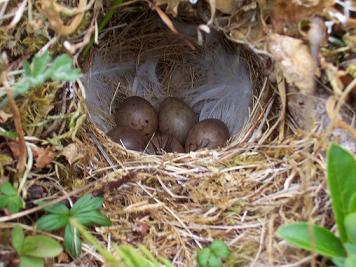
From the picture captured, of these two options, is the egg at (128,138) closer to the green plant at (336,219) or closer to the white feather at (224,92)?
the white feather at (224,92)

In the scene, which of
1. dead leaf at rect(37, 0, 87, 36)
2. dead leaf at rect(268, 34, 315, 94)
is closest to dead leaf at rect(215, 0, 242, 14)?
dead leaf at rect(268, 34, 315, 94)

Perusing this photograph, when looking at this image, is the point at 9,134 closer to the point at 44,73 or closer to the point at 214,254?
the point at 44,73

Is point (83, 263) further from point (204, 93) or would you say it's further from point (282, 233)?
point (204, 93)

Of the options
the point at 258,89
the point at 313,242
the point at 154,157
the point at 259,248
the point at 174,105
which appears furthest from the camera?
the point at 174,105

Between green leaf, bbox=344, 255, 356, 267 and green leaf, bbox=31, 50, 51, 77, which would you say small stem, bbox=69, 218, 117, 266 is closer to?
green leaf, bbox=31, 50, 51, 77

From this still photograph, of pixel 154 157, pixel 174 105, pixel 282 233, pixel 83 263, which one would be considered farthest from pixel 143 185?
pixel 174 105

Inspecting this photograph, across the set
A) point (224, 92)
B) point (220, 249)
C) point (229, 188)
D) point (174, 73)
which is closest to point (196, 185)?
point (229, 188)

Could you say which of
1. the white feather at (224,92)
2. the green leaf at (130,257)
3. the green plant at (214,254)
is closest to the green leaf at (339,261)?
the green plant at (214,254)
